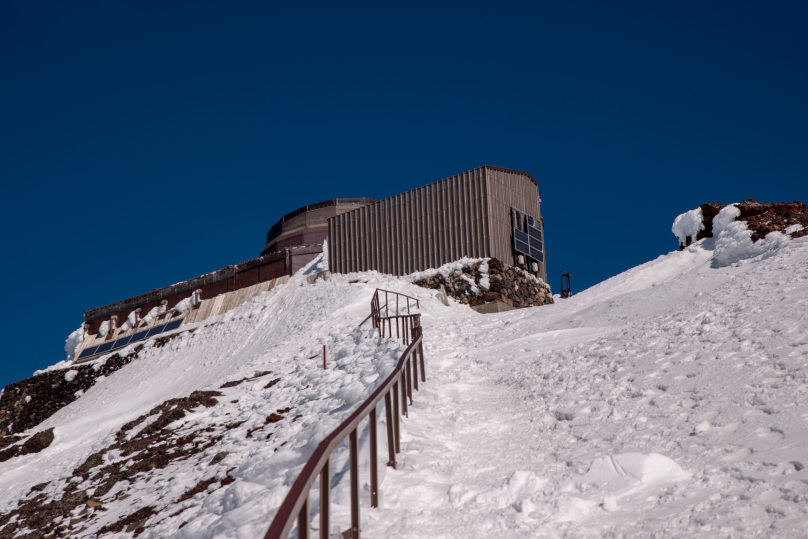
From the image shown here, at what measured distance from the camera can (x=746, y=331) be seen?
9.75m

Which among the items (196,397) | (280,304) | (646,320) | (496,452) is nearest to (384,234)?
(280,304)

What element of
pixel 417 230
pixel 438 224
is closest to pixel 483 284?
pixel 438 224

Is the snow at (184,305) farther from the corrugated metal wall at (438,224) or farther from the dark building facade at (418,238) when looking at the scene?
the corrugated metal wall at (438,224)

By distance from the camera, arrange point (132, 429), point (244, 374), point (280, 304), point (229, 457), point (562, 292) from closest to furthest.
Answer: point (229, 457), point (132, 429), point (244, 374), point (280, 304), point (562, 292)

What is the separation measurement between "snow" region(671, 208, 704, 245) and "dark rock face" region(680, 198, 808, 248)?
35 cm

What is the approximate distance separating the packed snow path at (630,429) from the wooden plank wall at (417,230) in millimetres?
13464

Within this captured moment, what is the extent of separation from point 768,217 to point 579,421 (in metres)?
12.1

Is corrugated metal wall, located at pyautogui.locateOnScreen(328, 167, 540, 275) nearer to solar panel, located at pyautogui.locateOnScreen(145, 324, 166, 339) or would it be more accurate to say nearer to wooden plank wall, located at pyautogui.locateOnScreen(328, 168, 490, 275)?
wooden plank wall, located at pyautogui.locateOnScreen(328, 168, 490, 275)

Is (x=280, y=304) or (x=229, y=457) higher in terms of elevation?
(x=280, y=304)

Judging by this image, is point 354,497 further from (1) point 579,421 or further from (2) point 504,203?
(2) point 504,203

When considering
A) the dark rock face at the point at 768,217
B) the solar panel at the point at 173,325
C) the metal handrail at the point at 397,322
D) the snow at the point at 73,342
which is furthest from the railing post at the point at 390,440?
the snow at the point at 73,342

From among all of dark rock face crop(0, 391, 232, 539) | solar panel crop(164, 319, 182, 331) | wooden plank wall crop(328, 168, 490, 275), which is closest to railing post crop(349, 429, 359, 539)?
dark rock face crop(0, 391, 232, 539)

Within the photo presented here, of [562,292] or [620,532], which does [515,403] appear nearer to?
[620,532]

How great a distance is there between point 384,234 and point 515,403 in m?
20.4
